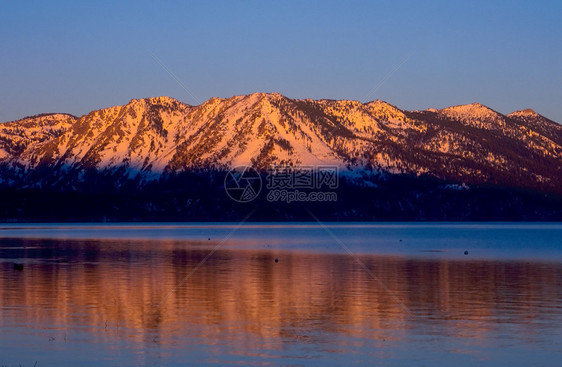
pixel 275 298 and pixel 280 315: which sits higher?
pixel 275 298

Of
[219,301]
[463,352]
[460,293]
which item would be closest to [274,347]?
[463,352]

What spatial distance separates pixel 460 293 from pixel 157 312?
23.5 meters

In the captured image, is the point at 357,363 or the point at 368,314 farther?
the point at 368,314

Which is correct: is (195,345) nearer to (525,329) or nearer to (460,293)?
(525,329)

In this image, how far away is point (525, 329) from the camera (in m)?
44.9

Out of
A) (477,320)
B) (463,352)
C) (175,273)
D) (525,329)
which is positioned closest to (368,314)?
(477,320)

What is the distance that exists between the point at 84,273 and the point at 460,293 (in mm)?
37112

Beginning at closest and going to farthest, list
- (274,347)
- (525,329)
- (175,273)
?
1. (274,347)
2. (525,329)
3. (175,273)

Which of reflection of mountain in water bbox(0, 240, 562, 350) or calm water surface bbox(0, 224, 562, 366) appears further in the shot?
reflection of mountain in water bbox(0, 240, 562, 350)

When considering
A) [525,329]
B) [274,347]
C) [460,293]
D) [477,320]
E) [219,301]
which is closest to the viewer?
[274,347]

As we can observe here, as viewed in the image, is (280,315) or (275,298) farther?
(275,298)

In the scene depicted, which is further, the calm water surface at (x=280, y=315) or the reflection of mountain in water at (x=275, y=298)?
the reflection of mountain in water at (x=275, y=298)

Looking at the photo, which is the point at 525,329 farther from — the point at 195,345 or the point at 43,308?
the point at 43,308

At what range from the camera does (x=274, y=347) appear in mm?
39656
